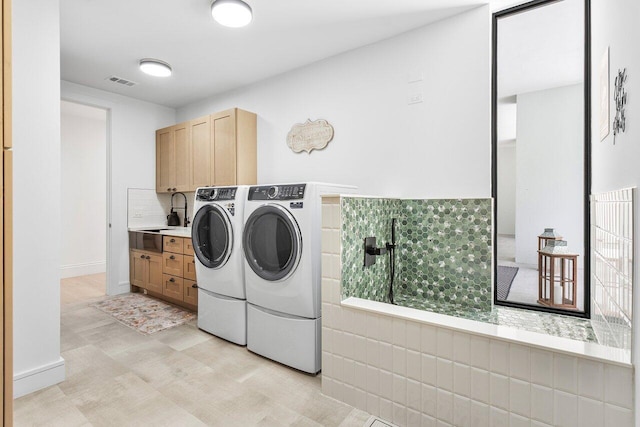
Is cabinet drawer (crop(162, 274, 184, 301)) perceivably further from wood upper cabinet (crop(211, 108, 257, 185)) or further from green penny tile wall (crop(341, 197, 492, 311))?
green penny tile wall (crop(341, 197, 492, 311))

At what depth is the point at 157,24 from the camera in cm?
249

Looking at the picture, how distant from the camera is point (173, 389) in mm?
2010

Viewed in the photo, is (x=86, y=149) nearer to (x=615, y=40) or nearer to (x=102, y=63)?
(x=102, y=63)

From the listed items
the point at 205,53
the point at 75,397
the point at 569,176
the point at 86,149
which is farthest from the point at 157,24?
the point at 86,149

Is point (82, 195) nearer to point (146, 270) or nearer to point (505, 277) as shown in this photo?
point (146, 270)

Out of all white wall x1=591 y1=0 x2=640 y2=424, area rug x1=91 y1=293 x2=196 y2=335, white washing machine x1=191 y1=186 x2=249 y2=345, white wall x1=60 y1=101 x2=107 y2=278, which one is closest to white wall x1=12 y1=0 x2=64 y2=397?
area rug x1=91 y1=293 x2=196 y2=335

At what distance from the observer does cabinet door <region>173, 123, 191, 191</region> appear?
403 cm

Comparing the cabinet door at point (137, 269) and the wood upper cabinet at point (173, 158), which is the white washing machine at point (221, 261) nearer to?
the wood upper cabinet at point (173, 158)

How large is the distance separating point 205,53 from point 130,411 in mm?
2847

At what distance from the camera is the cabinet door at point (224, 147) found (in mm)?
3484

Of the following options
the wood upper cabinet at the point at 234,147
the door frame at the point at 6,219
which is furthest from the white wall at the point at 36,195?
the wood upper cabinet at the point at 234,147

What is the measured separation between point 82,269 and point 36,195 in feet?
13.2

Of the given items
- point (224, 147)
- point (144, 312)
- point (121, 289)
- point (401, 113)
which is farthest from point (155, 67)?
point (121, 289)

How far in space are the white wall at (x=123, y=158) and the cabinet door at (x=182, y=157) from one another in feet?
1.74
